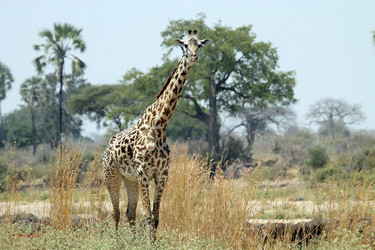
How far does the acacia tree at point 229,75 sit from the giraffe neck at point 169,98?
66.0ft

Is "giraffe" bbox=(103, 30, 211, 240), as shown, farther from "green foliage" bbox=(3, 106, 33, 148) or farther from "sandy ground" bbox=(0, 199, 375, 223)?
"green foliage" bbox=(3, 106, 33, 148)

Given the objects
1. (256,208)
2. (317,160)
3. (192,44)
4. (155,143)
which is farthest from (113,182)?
(317,160)

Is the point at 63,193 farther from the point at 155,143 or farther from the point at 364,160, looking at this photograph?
the point at 364,160

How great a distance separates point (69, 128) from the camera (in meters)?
42.9

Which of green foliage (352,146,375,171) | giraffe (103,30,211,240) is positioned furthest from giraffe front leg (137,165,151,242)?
green foliage (352,146,375,171)

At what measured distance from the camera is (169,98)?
19.5 ft

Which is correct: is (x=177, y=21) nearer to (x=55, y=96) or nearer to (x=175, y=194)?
(x=55, y=96)

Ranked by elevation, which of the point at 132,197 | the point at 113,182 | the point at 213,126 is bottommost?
the point at 132,197

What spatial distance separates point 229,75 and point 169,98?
2190 cm

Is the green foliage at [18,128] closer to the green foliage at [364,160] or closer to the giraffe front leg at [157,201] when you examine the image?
the green foliage at [364,160]

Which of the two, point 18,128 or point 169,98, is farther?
point 18,128

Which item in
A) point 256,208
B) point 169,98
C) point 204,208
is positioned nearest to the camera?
point 169,98

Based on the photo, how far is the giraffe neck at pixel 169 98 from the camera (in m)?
5.86

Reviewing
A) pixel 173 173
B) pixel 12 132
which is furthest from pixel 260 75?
pixel 12 132
